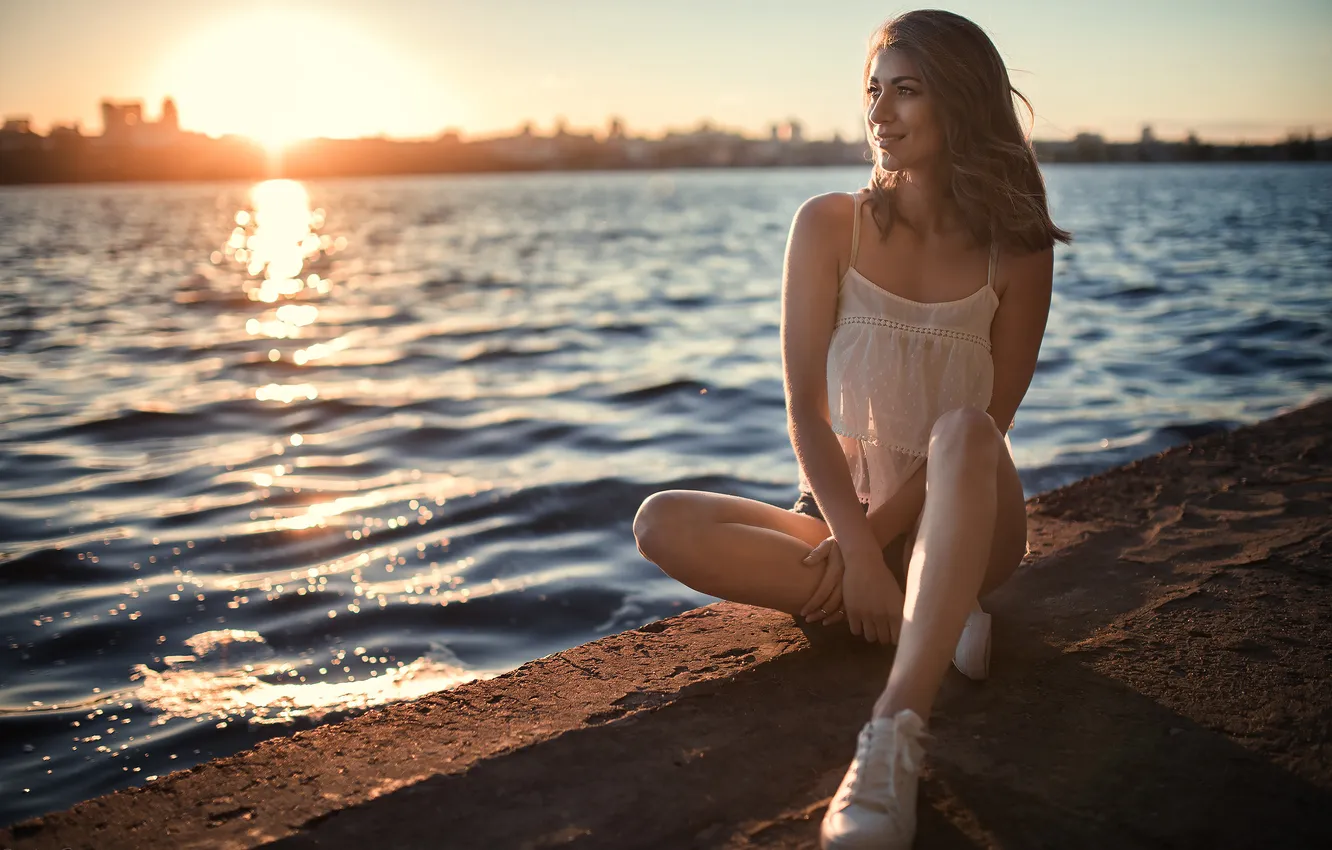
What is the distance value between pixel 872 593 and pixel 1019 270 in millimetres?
976

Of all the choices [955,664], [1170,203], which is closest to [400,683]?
[955,664]

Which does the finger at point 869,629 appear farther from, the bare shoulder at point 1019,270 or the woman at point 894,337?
the bare shoulder at point 1019,270

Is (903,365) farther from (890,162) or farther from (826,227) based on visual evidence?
(890,162)

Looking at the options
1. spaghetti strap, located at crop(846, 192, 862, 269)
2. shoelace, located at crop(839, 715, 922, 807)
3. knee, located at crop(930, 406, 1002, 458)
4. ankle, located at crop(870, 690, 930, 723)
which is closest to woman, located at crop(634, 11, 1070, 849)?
spaghetti strap, located at crop(846, 192, 862, 269)

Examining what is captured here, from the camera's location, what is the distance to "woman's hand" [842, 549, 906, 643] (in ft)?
8.59

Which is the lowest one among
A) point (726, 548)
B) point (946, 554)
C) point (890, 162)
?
point (726, 548)

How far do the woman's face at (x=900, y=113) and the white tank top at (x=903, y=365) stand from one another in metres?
0.19

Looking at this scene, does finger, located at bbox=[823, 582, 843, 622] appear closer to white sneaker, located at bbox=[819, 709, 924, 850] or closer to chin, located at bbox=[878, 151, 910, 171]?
white sneaker, located at bbox=[819, 709, 924, 850]

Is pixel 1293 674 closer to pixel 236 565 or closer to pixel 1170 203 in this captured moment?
pixel 236 565

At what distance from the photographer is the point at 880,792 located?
1891 millimetres

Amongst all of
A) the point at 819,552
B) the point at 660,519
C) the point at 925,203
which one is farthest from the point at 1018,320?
Answer: the point at 660,519

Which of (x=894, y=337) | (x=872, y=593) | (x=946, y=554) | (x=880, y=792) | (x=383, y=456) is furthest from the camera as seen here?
(x=383, y=456)

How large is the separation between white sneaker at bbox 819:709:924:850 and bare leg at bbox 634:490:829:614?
0.70m

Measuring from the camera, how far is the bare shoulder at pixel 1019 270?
2844mm
